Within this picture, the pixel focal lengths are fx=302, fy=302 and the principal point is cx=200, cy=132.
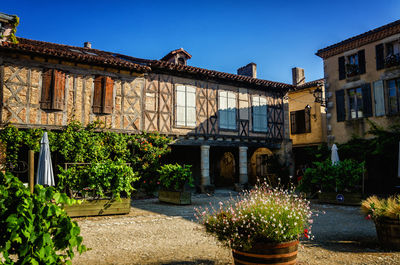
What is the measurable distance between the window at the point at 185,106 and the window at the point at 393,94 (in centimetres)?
841

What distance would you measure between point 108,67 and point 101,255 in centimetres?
892

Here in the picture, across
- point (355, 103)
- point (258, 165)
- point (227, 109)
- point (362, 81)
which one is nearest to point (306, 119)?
point (258, 165)

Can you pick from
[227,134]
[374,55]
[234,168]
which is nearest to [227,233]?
[227,134]

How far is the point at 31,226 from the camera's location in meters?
2.15

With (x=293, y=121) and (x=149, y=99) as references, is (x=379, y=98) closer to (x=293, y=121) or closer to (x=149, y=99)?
(x=293, y=121)

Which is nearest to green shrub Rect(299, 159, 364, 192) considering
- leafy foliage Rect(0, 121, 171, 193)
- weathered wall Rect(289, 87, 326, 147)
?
leafy foliage Rect(0, 121, 171, 193)

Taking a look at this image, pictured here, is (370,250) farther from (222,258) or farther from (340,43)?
(340,43)

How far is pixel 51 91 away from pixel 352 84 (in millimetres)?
12913

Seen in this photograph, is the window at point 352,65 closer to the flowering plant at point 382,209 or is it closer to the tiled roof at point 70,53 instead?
the tiled roof at point 70,53

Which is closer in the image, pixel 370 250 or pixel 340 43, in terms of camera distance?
pixel 370 250

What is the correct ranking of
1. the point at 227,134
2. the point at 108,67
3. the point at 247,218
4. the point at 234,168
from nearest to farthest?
the point at 247,218, the point at 108,67, the point at 227,134, the point at 234,168

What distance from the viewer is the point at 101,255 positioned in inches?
167

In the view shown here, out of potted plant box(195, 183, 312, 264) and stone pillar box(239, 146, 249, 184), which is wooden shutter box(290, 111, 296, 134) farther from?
potted plant box(195, 183, 312, 264)

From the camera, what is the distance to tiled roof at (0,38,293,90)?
1031 centimetres
